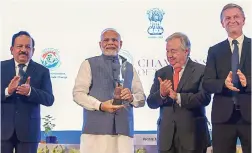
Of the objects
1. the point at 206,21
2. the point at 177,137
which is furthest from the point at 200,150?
the point at 206,21

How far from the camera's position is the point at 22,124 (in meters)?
3.14

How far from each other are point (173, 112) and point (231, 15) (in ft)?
2.46

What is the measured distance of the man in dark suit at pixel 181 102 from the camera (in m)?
3.01

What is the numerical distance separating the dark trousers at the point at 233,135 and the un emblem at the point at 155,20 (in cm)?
89

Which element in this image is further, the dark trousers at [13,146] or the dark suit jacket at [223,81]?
the dark trousers at [13,146]

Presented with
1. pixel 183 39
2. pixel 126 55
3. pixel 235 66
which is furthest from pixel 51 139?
pixel 235 66

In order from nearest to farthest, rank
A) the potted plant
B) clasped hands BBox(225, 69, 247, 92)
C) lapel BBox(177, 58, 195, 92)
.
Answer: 1. clasped hands BBox(225, 69, 247, 92)
2. lapel BBox(177, 58, 195, 92)
3. the potted plant

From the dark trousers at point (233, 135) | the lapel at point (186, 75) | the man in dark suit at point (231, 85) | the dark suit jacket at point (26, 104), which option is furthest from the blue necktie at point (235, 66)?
the dark suit jacket at point (26, 104)

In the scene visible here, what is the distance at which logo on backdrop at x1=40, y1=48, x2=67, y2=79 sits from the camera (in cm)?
346

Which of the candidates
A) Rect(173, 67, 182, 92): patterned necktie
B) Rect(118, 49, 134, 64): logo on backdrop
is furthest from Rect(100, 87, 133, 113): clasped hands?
Rect(118, 49, 134, 64): logo on backdrop

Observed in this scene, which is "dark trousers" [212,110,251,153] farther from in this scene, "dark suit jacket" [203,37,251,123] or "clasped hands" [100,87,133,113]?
"clasped hands" [100,87,133,113]

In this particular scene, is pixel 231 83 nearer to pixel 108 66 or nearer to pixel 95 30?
pixel 108 66

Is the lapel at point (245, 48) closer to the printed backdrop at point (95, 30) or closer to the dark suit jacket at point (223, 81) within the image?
the dark suit jacket at point (223, 81)

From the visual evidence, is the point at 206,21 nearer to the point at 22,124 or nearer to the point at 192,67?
the point at 192,67
